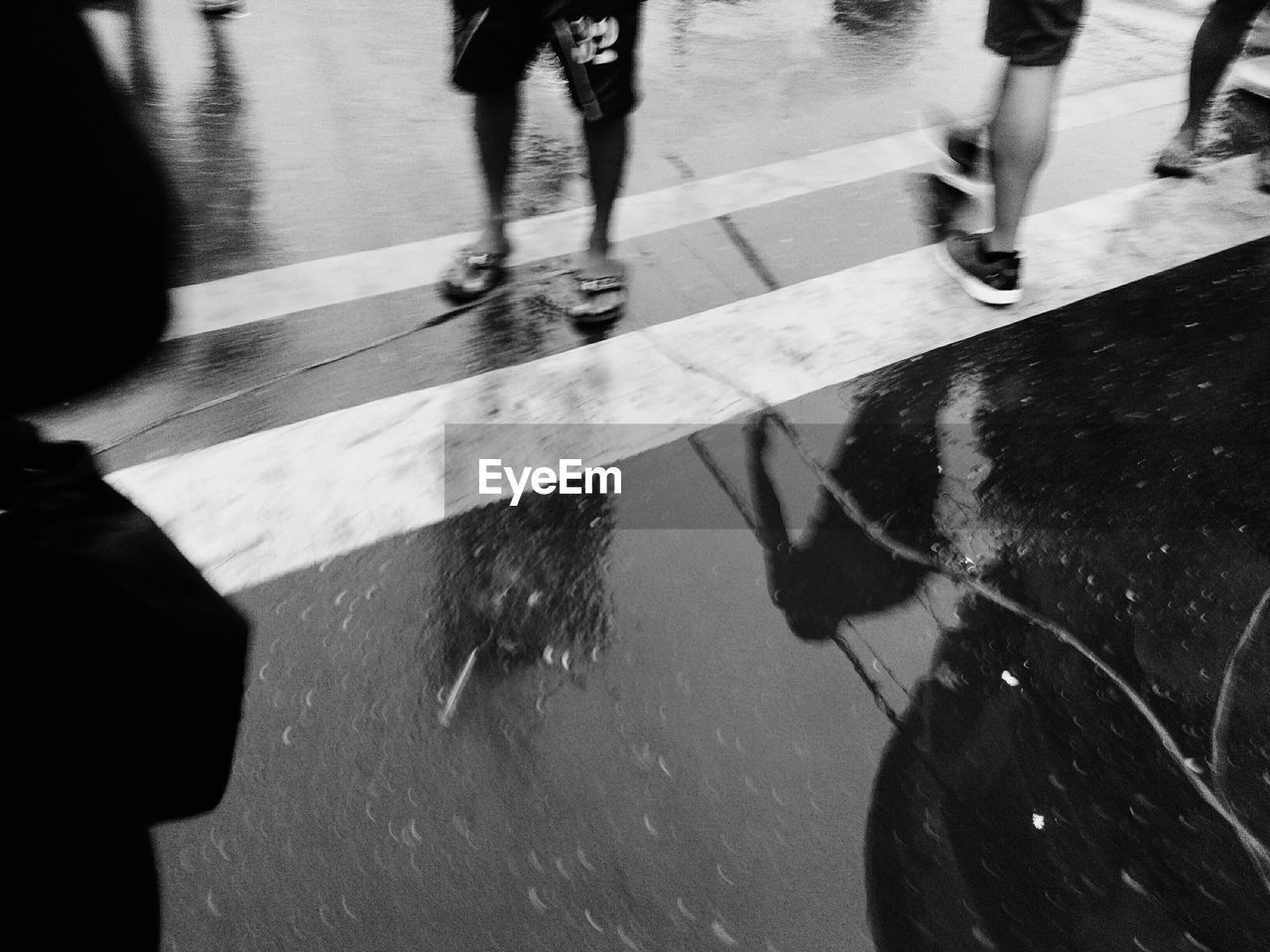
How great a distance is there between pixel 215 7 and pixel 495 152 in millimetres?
2647

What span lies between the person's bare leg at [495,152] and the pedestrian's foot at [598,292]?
30 cm

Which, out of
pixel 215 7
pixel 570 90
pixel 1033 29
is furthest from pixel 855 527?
pixel 215 7

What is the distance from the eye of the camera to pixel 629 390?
289 cm

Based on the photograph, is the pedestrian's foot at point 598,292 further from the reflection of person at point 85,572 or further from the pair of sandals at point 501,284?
the reflection of person at point 85,572

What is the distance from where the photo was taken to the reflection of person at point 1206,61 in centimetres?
381

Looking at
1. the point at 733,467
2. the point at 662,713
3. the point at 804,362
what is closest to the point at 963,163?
the point at 804,362

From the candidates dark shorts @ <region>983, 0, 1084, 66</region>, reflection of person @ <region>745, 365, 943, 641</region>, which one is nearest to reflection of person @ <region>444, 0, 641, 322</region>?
reflection of person @ <region>745, 365, 943, 641</region>

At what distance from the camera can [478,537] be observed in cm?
239

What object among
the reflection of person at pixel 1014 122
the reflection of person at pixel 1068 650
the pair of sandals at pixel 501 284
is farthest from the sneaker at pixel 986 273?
the pair of sandals at pixel 501 284

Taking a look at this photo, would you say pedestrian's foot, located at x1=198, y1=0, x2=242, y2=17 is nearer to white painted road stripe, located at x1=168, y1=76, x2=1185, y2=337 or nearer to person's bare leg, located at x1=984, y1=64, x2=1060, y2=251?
white painted road stripe, located at x1=168, y1=76, x2=1185, y2=337

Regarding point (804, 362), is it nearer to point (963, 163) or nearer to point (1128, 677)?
point (1128, 677)

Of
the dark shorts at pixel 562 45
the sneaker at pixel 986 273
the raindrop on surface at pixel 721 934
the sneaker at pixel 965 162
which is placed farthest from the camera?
the sneaker at pixel 965 162

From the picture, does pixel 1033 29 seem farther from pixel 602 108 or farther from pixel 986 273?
pixel 602 108

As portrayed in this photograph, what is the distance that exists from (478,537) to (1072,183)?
9.77 feet
